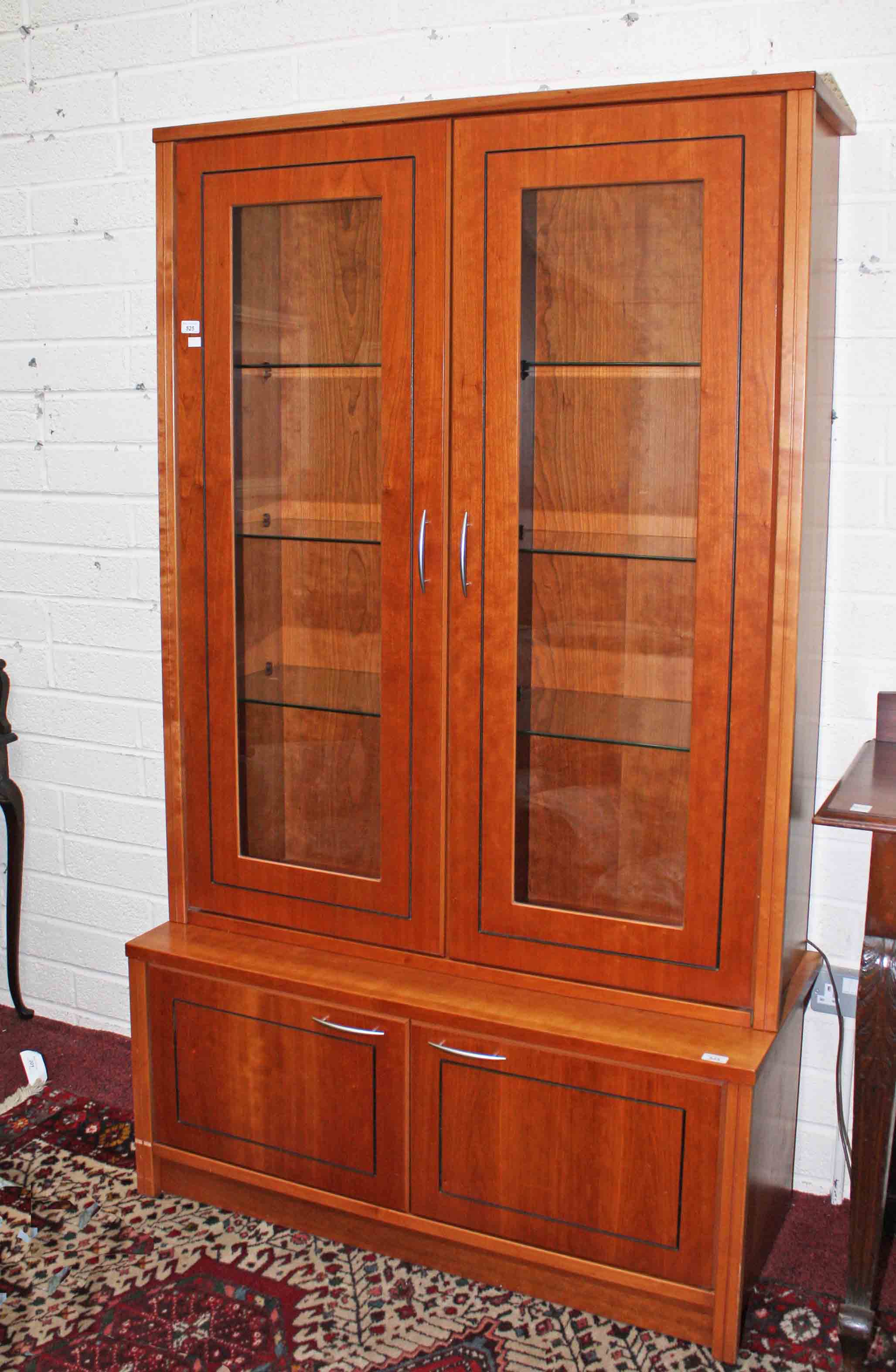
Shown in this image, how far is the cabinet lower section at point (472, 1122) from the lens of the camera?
6.43 ft

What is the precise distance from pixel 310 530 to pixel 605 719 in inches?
24.5

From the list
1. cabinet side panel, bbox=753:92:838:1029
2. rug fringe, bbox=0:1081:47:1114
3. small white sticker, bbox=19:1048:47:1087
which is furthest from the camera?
small white sticker, bbox=19:1048:47:1087

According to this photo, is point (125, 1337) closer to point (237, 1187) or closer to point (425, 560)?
point (237, 1187)

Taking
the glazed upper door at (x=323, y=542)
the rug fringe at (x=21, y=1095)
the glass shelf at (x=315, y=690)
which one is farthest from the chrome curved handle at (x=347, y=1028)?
the rug fringe at (x=21, y=1095)

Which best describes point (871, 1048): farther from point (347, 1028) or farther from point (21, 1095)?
point (21, 1095)

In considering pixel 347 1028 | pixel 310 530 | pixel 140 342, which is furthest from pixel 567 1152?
pixel 140 342

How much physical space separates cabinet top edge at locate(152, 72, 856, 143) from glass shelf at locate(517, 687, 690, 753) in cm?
90

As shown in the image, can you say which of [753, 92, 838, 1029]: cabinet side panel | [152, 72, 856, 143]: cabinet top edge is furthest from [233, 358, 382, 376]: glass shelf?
[753, 92, 838, 1029]: cabinet side panel

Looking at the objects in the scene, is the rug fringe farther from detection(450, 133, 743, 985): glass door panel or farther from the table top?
the table top

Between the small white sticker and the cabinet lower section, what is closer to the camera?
the cabinet lower section

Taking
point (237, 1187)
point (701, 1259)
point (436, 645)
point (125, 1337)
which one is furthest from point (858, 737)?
point (125, 1337)

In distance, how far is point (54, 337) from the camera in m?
2.77

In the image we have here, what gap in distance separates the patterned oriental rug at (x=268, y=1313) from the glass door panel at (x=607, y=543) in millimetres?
679

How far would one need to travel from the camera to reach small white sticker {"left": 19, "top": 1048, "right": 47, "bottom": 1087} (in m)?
2.83
